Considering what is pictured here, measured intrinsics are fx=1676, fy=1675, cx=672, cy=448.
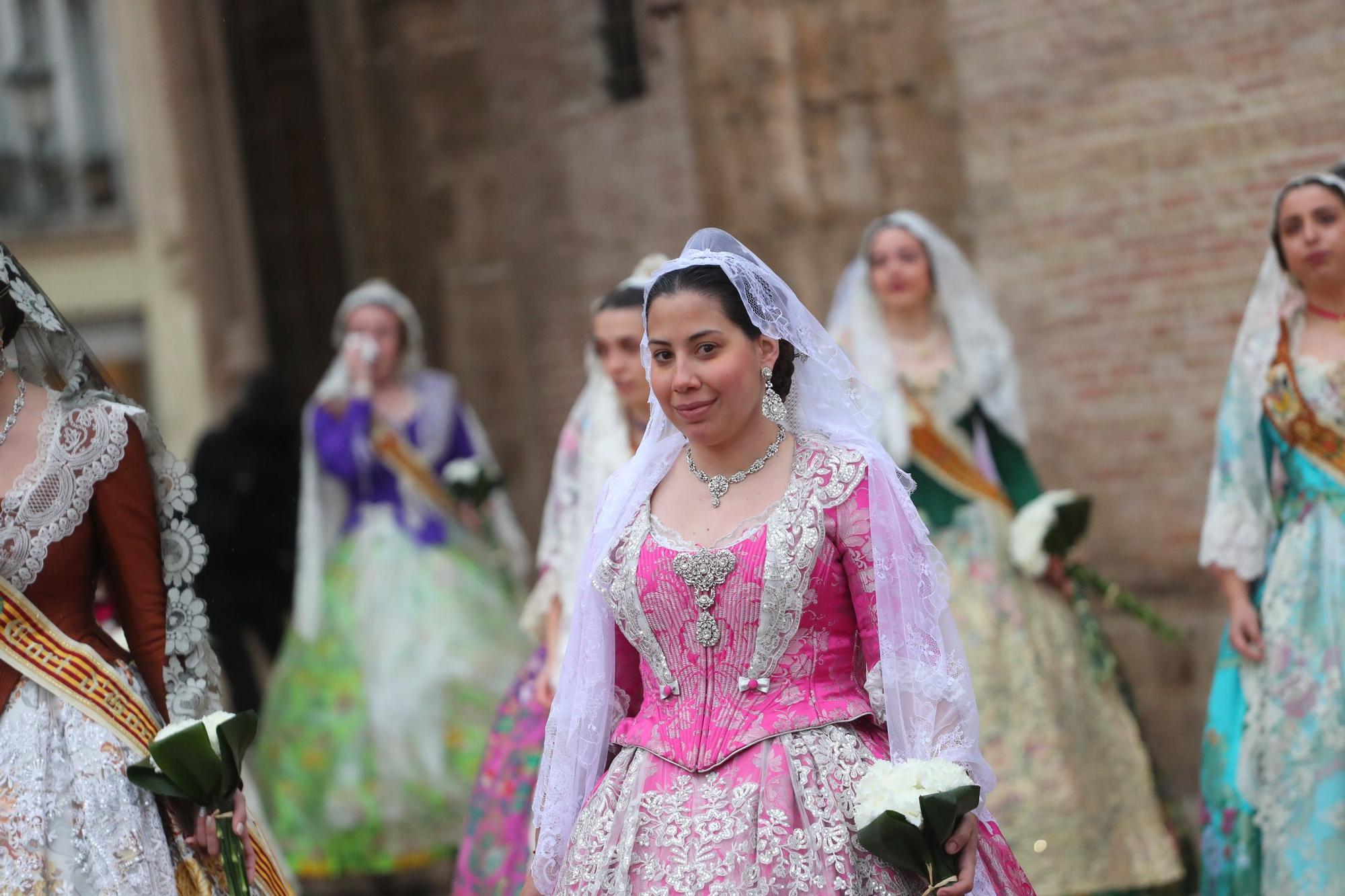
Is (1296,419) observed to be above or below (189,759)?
above

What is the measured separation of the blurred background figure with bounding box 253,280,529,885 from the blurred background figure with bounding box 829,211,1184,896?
7.48ft

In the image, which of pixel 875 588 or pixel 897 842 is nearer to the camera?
pixel 897 842

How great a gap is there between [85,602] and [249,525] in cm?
525

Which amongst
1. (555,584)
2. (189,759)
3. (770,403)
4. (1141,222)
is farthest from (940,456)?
(189,759)

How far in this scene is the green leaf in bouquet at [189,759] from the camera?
11.2 feet

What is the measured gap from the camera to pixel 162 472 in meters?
3.73

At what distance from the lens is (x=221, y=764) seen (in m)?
3.47

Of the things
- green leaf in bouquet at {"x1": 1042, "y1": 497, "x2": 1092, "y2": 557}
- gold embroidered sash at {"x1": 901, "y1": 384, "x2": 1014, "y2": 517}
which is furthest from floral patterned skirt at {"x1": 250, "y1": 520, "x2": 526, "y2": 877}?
green leaf in bouquet at {"x1": 1042, "y1": 497, "x2": 1092, "y2": 557}

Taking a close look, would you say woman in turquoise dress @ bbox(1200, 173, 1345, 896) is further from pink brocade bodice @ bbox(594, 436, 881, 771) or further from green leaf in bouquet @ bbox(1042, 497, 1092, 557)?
pink brocade bodice @ bbox(594, 436, 881, 771)

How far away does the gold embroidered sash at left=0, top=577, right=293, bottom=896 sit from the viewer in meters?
3.52

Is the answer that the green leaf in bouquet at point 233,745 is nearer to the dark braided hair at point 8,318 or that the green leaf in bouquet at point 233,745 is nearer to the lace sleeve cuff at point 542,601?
the dark braided hair at point 8,318

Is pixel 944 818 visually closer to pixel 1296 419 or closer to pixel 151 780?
pixel 151 780

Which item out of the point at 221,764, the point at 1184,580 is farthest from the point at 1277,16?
the point at 221,764

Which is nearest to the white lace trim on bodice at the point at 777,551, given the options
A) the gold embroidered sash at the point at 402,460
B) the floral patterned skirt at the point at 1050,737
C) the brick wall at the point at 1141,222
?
the floral patterned skirt at the point at 1050,737
